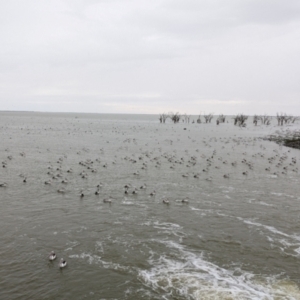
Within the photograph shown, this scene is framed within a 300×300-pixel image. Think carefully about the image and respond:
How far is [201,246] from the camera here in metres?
17.6

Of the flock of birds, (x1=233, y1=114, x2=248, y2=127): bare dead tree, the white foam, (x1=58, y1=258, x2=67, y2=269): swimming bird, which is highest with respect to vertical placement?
(x1=233, y1=114, x2=248, y2=127): bare dead tree

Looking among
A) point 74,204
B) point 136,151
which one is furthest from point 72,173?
point 136,151

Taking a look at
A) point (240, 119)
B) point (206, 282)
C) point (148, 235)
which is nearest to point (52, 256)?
point (148, 235)

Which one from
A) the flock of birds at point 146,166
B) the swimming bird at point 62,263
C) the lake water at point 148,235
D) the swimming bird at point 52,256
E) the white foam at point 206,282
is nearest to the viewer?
the white foam at point 206,282

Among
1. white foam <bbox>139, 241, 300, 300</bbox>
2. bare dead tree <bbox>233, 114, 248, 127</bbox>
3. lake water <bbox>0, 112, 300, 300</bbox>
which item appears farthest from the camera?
bare dead tree <bbox>233, 114, 248, 127</bbox>

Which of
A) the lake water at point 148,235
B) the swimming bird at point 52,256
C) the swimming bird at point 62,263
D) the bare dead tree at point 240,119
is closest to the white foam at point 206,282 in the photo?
the lake water at point 148,235

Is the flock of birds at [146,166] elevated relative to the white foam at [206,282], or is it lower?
elevated

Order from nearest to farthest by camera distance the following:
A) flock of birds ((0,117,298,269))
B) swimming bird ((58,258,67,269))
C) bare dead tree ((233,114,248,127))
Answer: swimming bird ((58,258,67,269)) < flock of birds ((0,117,298,269)) < bare dead tree ((233,114,248,127))

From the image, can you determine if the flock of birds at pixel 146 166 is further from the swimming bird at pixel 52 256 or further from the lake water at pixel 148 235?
the swimming bird at pixel 52 256

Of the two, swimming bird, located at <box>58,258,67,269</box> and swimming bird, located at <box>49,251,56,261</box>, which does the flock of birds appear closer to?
swimming bird, located at <box>49,251,56,261</box>

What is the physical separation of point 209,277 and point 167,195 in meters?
12.8

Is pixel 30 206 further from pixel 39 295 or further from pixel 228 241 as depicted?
pixel 228 241

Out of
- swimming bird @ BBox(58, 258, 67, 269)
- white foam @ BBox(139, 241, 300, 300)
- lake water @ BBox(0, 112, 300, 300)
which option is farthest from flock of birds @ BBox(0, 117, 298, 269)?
swimming bird @ BBox(58, 258, 67, 269)

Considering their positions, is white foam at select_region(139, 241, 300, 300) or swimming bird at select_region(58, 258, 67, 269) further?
swimming bird at select_region(58, 258, 67, 269)
